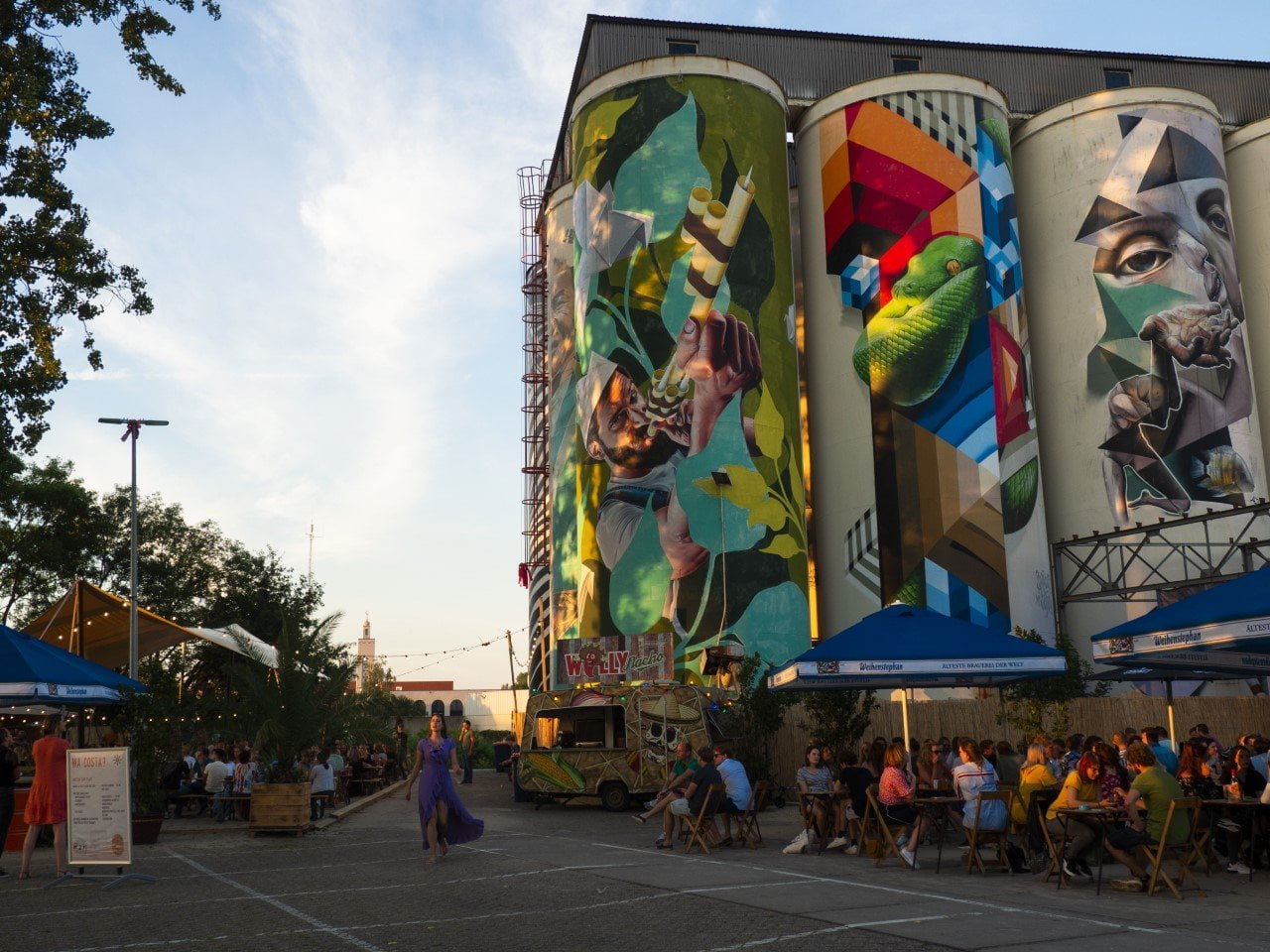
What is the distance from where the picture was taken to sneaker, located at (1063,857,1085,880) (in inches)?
488

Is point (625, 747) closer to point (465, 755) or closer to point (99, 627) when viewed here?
point (99, 627)

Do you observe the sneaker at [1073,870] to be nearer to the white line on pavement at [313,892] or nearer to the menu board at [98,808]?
the white line on pavement at [313,892]

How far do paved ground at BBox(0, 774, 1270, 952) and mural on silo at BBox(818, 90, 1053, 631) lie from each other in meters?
28.2

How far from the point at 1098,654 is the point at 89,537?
40.7 metres

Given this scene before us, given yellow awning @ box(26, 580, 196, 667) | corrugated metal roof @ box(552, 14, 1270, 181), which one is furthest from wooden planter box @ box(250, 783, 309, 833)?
corrugated metal roof @ box(552, 14, 1270, 181)

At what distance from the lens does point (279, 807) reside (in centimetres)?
1997

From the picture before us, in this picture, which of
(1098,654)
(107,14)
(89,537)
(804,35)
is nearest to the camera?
(1098,654)

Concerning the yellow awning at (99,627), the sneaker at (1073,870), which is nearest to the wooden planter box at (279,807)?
the yellow awning at (99,627)

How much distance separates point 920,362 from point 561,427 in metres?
16.4

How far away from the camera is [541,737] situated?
101ft

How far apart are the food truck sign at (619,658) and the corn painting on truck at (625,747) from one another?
14012 millimetres

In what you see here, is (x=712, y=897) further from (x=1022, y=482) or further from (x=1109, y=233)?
(x=1109, y=233)

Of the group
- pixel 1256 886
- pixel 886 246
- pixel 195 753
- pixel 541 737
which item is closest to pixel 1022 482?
pixel 886 246

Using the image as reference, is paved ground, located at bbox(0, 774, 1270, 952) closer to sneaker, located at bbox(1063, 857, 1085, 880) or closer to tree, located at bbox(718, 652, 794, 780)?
sneaker, located at bbox(1063, 857, 1085, 880)
